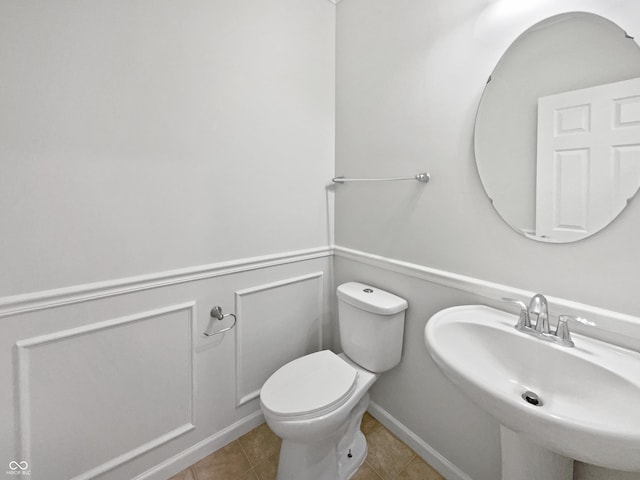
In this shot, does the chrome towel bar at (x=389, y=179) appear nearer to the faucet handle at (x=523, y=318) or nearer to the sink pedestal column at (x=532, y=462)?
the faucet handle at (x=523, y=318)

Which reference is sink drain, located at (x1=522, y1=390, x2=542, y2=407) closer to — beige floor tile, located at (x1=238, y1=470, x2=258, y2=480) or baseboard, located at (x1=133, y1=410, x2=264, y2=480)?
beige floor tile, located at (x1=238, y1=470, x2=258, y2=480)

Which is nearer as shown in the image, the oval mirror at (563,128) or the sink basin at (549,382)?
the sink basin at (549,382)

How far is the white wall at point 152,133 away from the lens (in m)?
0.92

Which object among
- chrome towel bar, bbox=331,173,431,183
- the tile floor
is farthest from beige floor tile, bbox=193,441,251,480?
chrome towel bar, bbox=331,173,431,183

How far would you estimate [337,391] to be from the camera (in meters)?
1.16

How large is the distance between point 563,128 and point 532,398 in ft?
2.81

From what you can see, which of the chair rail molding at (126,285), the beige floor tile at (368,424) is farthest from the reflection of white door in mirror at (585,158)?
the beige floor tile at (368,424)

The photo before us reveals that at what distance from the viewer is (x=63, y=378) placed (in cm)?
102

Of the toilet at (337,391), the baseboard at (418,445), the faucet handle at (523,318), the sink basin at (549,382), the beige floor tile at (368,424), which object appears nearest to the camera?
the sink basin at (549,382)

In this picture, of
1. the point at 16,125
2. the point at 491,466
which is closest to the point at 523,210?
the point at 491,466

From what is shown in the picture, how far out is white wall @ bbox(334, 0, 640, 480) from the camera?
87 cm

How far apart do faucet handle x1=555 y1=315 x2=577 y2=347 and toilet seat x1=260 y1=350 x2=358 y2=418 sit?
0.77 m

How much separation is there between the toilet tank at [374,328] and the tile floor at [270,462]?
437 millimetres

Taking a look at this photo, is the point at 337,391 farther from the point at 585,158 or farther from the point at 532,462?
the point at 585,158
